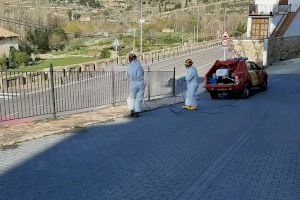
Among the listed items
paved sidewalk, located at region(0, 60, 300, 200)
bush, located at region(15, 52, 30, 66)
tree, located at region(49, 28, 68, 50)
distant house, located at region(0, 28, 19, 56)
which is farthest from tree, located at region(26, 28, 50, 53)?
paved sidewalk, located at region(0, 60, 300, 200)

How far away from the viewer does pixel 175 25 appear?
13562 centimetres

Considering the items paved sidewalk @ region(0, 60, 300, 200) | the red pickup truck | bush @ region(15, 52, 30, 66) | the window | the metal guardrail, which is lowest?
bush @ region(15, 52, 30, 66)

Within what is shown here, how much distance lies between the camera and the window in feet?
158

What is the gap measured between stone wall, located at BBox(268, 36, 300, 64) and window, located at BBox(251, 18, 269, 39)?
2.71m

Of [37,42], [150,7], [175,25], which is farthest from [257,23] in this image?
[150,7]

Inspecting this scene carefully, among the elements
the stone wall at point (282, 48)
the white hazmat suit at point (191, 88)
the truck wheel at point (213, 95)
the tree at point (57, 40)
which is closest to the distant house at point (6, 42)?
the tree at point (57, 40)

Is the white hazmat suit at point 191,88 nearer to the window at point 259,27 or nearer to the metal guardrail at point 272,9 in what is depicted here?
the window at point 259,27

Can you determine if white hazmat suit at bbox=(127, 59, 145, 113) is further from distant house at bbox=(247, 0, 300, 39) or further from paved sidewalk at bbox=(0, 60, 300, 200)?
distant house at bbox=(247, 0, 300, 39)

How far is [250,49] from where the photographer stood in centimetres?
4300

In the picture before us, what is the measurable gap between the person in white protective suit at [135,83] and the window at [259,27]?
36780 millimetres

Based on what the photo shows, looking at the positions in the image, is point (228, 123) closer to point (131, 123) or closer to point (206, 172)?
point (131, 123)

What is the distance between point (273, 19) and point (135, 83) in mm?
37719

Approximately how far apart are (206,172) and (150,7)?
191808 millimetres

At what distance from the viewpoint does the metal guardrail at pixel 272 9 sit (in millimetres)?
48219
